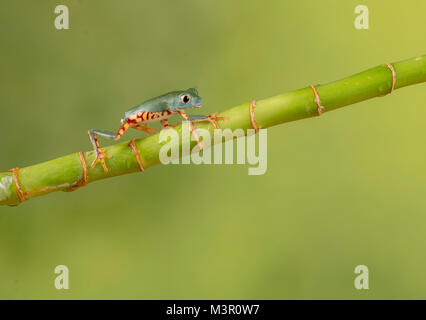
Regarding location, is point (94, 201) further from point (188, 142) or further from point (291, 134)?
point (188, 142)

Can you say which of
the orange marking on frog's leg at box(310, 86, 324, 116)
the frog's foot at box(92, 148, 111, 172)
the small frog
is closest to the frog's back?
the small frog

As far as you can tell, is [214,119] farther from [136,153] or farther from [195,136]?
[136,153]

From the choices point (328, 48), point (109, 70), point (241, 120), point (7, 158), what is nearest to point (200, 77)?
point (109, 70)

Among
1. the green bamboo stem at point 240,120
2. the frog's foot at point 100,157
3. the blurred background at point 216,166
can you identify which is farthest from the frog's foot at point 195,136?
the blurred background at point 216,166

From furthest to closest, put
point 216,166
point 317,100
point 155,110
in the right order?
1. point 216,166
2. point 155,110
3. point 317,100

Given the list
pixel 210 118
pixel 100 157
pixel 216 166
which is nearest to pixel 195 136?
pixel 210 118

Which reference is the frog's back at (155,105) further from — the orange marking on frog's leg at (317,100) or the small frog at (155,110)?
the orange marking on frog's leg at (317,100)
